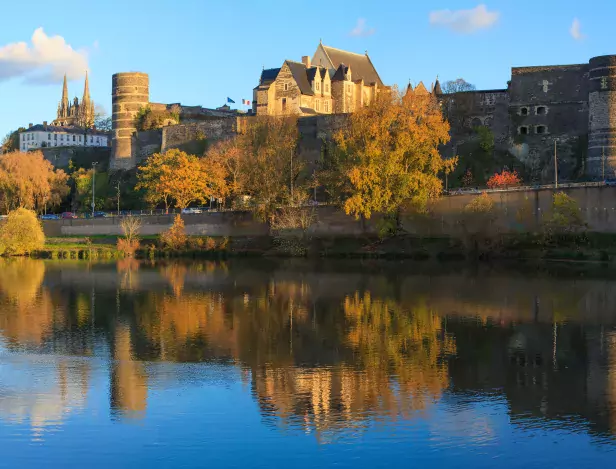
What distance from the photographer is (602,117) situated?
6788cm

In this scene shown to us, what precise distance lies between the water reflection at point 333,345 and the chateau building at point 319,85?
138 feet

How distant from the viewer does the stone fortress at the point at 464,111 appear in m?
68.7

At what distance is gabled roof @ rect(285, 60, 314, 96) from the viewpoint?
285 feet

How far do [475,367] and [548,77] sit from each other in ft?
181

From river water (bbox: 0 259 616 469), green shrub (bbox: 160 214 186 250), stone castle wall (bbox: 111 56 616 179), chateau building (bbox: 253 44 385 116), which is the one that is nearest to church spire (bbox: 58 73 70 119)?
chateau building (bbox: 253 44 385 116)

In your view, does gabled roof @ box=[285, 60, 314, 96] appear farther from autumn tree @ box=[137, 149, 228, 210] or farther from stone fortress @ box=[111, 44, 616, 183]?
autumn tree @ box=[137, 149, 228, 210]

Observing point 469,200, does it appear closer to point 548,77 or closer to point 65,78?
point 548,77

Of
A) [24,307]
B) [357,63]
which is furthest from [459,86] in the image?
[24,307]

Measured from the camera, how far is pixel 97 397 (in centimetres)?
2127

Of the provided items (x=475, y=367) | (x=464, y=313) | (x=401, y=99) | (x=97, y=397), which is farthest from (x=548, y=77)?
(x=97, y=397)

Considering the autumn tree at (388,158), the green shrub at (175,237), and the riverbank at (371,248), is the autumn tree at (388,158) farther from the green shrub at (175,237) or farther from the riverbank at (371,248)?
the green shrub at (175,237)

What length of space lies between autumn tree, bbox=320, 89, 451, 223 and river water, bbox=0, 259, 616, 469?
18.4 metres

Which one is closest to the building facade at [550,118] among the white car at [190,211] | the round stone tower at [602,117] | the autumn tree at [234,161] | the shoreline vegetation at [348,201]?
the round stone tower at [602,117]

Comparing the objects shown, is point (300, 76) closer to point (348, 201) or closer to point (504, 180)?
point (504, 180)
